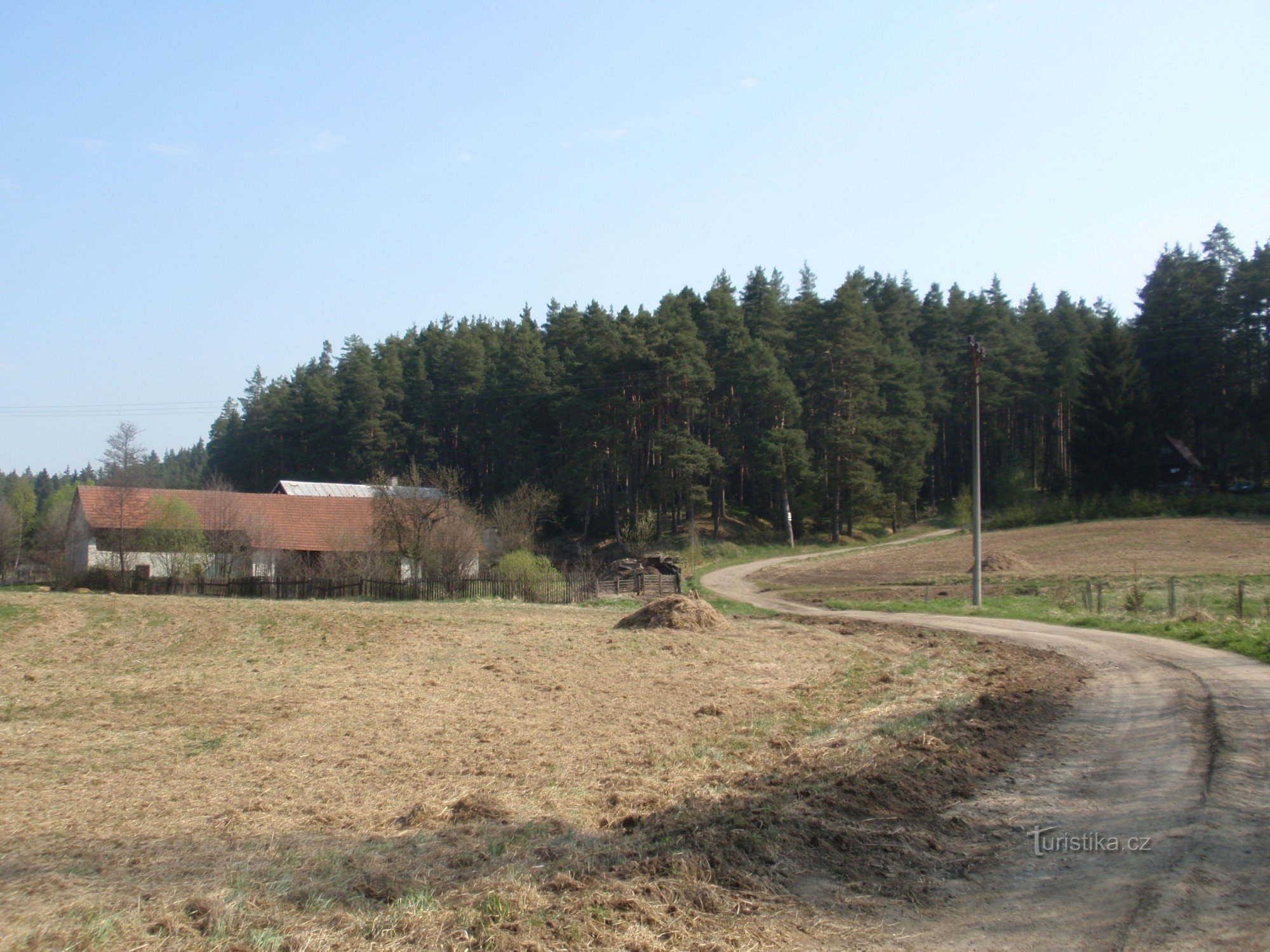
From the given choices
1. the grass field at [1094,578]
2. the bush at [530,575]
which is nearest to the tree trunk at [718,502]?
the grass field at [1094,578]

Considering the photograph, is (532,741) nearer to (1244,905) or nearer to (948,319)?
(1244,905)

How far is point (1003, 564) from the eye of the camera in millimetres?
41094

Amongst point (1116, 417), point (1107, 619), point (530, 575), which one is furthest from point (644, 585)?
point (1116, 417)

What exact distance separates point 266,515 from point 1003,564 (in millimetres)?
40215

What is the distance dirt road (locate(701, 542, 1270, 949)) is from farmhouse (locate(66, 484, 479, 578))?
3202cm

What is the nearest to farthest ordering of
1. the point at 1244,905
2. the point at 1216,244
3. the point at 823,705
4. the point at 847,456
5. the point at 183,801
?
the point at 1244,905 → the point at 183,801 → the point at 823,705 → the point at 847,456 → the point at 1216,244

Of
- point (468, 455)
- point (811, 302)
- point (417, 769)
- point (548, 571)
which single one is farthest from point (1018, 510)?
point (417, 769)

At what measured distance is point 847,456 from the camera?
6031cm

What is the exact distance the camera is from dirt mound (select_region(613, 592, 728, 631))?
2331cm

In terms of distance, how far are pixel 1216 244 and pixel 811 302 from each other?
3259cm

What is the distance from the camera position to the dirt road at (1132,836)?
480 cm

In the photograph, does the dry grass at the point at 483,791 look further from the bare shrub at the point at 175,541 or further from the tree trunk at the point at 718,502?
the tree trunk at the point at 718,502

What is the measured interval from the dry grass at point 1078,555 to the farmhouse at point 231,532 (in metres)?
19.7

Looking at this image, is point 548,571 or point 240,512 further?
point 240,512
